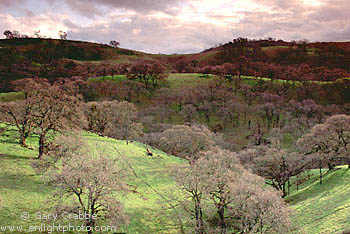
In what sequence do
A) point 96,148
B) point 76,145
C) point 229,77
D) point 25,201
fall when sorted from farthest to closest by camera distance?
point 229,77 → point 96,148 → point 76,145 → point 25,201

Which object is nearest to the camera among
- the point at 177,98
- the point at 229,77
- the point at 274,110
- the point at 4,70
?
the point at 274,110

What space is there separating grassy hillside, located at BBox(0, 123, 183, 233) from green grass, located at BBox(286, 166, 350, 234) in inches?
810

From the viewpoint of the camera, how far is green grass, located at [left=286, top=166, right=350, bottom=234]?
35.0 metres

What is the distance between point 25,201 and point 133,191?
16970mm

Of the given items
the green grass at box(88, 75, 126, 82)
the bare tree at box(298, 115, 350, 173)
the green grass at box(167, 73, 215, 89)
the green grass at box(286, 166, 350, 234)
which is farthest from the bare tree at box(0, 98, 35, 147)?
the green grass at box(88, 75, 126, 82)

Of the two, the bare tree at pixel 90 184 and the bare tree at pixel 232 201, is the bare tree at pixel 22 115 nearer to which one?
the bare tree at pixel 90 184

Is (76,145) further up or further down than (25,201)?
further up

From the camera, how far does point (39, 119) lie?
49.9 m

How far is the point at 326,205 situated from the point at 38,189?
4479 centimetres

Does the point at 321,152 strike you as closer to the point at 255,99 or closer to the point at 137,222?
the point at 137,222

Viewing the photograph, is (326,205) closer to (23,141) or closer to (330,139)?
(330,139)

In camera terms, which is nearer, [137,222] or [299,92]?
[137,222]

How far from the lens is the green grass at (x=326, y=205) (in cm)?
3500

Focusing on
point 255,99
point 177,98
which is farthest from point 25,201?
point 255,99
